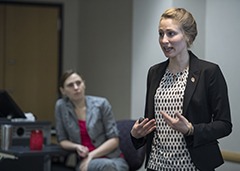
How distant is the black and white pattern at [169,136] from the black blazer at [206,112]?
0.04 m

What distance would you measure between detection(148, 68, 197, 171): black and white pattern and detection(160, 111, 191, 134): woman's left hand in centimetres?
10

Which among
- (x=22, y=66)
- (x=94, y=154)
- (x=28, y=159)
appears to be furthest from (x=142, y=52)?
(x=22, y=66)

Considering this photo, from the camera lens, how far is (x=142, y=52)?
418 centimetres

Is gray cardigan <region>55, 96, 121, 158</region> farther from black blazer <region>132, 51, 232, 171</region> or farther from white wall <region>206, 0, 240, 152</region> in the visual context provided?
black blazer <region>132, 51, 232, 171</region>

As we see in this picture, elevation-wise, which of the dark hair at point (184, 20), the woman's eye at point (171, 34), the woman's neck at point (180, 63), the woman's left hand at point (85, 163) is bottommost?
the woman's left hand at point (85, 163)

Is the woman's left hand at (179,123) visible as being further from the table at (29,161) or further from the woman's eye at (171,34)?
the table at (29,161)

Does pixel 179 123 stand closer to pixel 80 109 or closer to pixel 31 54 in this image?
pixel 80 109

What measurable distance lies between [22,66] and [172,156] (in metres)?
4.69

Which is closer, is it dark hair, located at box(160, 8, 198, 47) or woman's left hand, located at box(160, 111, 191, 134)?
woman's left hand, located at box(160, 111, 191, 134)

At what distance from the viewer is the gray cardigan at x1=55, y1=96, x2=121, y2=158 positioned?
389cm

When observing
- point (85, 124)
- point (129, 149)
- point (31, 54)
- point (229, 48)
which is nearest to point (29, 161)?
point (85, 124)

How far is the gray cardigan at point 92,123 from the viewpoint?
3.89m

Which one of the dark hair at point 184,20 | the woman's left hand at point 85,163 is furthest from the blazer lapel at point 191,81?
the woman's left hand at point 85,163

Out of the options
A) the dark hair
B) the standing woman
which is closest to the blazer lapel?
the standing woman
